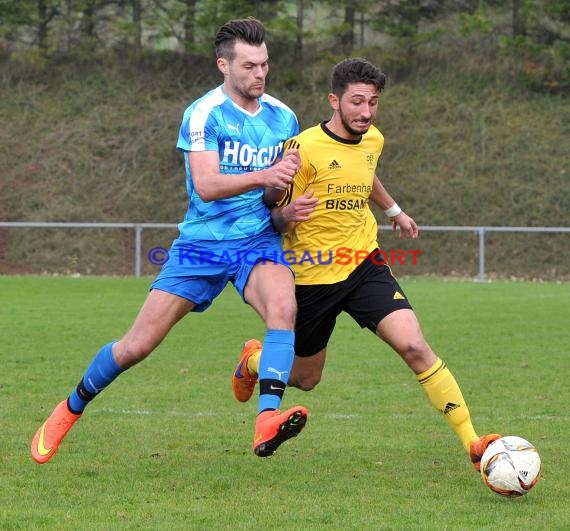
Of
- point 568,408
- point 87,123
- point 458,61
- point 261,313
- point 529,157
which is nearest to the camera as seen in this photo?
point 261,313

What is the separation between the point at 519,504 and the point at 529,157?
22.5m

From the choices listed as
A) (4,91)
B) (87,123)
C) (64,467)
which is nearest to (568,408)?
(64,467)

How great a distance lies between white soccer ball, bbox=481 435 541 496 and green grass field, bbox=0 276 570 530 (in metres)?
0.08

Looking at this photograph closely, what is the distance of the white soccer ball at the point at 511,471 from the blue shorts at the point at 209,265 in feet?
4.93

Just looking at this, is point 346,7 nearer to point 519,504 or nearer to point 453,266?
point 453,266

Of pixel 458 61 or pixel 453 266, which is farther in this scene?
pixel 458 61

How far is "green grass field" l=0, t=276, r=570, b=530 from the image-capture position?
181 inches

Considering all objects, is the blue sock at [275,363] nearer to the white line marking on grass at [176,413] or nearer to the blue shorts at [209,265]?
the blue shorts at [209,265]

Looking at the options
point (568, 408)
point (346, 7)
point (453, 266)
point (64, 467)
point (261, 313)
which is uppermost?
point (261, 313)

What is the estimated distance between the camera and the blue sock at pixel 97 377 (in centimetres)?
568

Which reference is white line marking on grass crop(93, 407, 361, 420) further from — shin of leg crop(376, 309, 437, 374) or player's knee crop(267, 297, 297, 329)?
player's knee crop(267, 297, 297, 329)

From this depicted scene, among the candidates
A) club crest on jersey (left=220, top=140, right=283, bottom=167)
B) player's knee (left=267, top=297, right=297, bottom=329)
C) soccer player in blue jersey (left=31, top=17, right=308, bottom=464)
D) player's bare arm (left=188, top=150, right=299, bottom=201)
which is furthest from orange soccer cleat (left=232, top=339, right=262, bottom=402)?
player's bare arm (left=188, top=150, right=299, bottom=201)

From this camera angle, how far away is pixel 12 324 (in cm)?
1341

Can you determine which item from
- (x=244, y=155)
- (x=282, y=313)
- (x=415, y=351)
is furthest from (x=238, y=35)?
(x=415, y=351)
